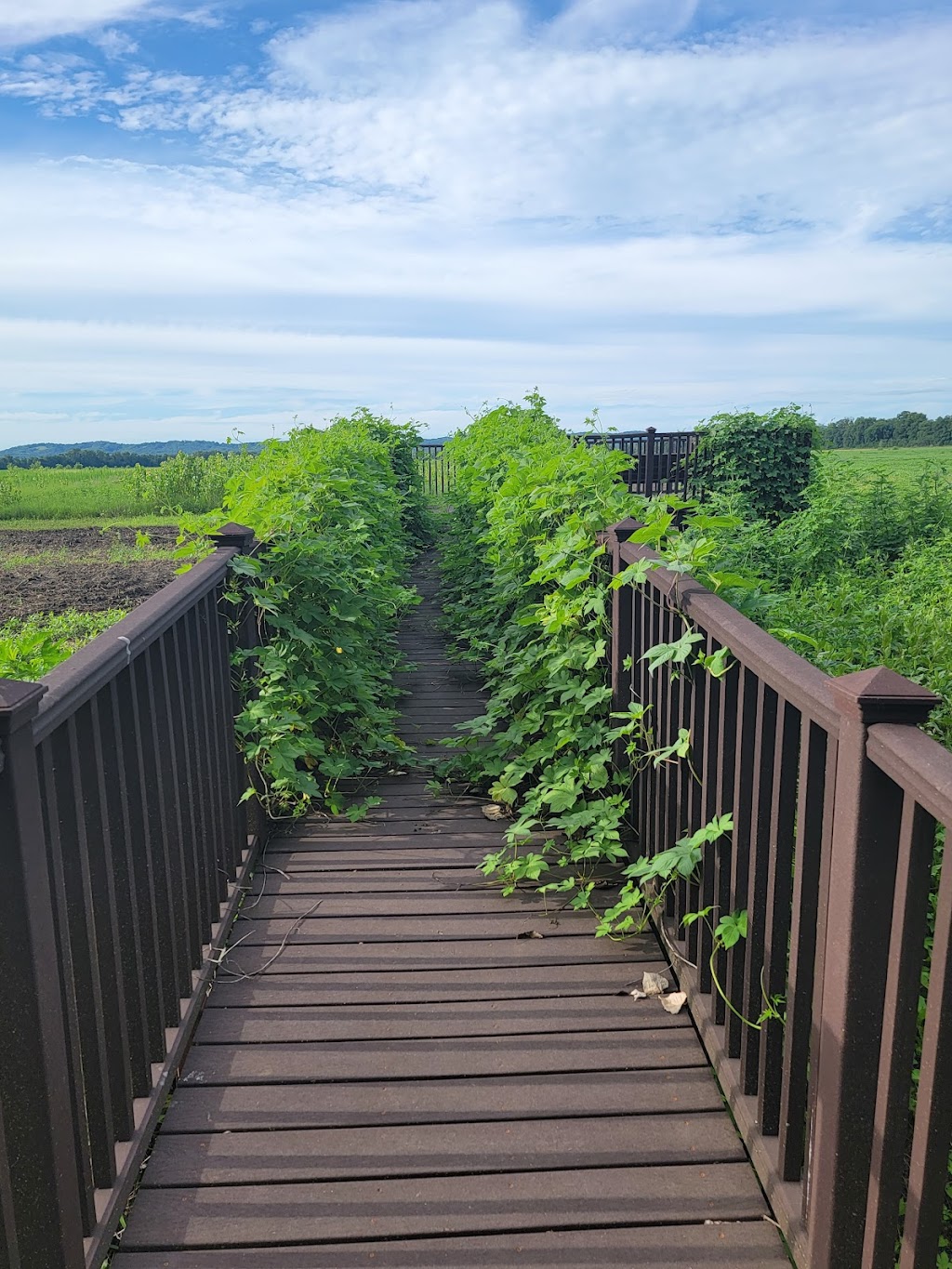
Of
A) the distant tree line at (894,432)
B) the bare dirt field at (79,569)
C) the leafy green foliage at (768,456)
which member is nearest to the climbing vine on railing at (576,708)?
the bare dirt field at (79,569)

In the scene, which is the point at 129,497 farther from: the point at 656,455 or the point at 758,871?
the point at 758,871

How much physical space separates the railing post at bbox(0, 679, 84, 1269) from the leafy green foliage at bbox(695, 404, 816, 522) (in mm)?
18750

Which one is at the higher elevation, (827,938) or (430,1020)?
(827,938)

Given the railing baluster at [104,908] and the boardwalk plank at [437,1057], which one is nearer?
the railing baluster at [104,908]

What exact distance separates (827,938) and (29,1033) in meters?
1.40

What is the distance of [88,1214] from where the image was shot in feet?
6.73

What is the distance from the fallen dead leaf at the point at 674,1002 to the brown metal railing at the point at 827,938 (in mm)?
100

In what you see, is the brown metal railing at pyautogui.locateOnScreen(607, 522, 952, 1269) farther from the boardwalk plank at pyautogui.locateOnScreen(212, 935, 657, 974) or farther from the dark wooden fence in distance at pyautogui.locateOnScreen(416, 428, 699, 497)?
the dark wooden fence in distance at pyautogui.locateOnScreen(416, 428, 699, 497)

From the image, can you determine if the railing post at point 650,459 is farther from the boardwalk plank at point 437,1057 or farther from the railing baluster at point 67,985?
the railing baluster at point 67,985

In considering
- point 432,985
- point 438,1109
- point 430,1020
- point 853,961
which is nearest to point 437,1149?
point 438,1109

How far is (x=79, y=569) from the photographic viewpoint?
582 inches

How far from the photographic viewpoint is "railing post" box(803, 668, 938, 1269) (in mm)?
1638

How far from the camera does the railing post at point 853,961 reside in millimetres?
1638

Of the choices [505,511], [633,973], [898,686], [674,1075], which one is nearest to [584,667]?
[633,973]
